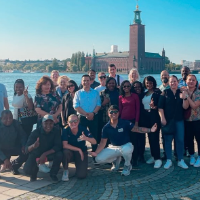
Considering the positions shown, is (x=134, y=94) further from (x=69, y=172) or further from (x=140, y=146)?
(x=69, y=172)

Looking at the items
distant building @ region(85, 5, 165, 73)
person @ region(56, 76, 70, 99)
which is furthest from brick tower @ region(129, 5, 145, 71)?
person @ region(56, 76, 70, 99)

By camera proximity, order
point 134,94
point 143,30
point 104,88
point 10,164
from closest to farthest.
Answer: point 10,164, point 134,94, point 104,88, point 143,30

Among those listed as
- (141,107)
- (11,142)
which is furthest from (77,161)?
(141,107)

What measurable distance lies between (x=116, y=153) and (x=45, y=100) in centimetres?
171

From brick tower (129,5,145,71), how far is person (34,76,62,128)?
105 metres

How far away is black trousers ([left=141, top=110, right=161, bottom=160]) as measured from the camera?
567cm

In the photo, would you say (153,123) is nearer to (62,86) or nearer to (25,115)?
(62,86)

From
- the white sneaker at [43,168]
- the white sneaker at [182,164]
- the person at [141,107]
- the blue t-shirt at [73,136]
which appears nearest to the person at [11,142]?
the white sneaker at [43,168]

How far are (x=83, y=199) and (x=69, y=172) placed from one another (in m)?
1.30

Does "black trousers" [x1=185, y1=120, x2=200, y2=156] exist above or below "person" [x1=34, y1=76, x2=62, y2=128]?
below

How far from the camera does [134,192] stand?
444 cm

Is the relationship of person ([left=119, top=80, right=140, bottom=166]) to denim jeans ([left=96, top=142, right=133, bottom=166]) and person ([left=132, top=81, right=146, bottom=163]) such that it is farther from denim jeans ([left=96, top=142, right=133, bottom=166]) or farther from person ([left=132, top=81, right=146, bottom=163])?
denim jeans ([left=96, top=142, right=133, bottom=166])

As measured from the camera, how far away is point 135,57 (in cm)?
11000

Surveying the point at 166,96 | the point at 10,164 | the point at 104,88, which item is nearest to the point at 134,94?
the point at 166,96
